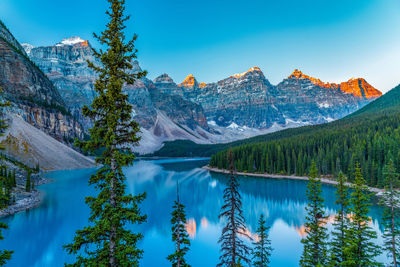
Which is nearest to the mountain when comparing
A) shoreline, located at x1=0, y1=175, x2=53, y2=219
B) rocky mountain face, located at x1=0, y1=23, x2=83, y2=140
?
rocky mountain face, located at x1=0, y1=23, x2=83, y2=140

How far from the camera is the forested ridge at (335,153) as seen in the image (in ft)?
201

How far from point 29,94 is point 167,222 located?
124m

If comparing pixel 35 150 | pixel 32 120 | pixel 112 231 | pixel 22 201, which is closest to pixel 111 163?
pixel 112 231

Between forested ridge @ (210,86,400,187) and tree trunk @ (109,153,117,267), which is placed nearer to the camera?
tree trunk @ (109,153,117,267)

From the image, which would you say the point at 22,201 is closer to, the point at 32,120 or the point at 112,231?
the point at 112,231

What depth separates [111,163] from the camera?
8961 millimetres

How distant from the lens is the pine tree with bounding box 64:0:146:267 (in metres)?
8.21

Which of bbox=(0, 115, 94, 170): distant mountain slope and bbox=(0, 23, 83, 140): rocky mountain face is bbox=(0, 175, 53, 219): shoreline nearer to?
bbox=(0, 115, 94, 170): distant mountain slope

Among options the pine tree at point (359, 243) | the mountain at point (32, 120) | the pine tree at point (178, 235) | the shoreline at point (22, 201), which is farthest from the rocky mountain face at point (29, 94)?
the pine tree at point (359, 243)

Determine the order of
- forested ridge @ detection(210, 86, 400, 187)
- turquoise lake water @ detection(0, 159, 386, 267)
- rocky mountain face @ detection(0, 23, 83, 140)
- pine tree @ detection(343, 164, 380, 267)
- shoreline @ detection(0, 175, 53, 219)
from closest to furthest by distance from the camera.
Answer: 1. pine tree @ detection(343, 164, 380, 267)
2. turquoise lake water @ detection(0, 159, 386, 267)
3. shoreline @ detection(0, 175, 53, 219)
4. forested ridge @ detection(210, 86, 400, 187)
5. rocky mountain face @ detection(0, 23, 83, 140)

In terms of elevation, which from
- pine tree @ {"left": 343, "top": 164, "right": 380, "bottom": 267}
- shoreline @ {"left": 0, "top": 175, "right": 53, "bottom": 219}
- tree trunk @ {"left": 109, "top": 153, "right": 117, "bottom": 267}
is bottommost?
shoreline @ {"left": 0, "top": 175, "right": 53, "bottom": 219}

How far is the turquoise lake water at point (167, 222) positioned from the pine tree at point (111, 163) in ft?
60.4

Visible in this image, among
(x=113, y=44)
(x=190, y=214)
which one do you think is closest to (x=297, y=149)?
(x=190, y=214)

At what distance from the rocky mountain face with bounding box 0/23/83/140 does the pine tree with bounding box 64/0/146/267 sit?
4582 inches
